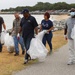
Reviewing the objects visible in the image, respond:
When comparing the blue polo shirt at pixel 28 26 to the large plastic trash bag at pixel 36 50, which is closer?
the blue polo shirt at pixel 28 26

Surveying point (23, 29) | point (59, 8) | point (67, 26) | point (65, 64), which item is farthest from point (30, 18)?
point (59, 8)

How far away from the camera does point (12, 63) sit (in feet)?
33.2

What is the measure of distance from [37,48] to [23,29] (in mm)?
765

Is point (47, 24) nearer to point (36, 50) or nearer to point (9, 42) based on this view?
point (9, 42)

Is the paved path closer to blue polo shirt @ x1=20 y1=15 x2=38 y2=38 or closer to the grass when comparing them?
the grass

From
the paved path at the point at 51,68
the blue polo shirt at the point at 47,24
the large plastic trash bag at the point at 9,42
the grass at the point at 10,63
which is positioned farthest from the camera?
the large plastic trash bag at the point at 9,42

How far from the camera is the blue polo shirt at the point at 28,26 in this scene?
31.7ft

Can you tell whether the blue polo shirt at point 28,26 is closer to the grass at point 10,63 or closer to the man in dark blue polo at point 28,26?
the man in dark blue polo at point 28,26

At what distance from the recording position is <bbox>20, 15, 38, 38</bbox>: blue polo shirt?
9672mm

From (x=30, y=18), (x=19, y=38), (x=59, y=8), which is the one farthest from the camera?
(x=59, y=8)

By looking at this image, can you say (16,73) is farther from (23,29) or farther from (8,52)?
(8,52)

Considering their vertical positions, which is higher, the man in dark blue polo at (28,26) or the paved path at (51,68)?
the man in dark blue polo at (28,26)

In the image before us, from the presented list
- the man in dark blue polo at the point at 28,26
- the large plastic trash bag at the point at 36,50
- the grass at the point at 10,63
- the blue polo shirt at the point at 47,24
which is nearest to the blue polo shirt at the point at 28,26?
the man in dark blue polo at the point at 28,26

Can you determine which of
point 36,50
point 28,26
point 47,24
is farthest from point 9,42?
point 28,26
